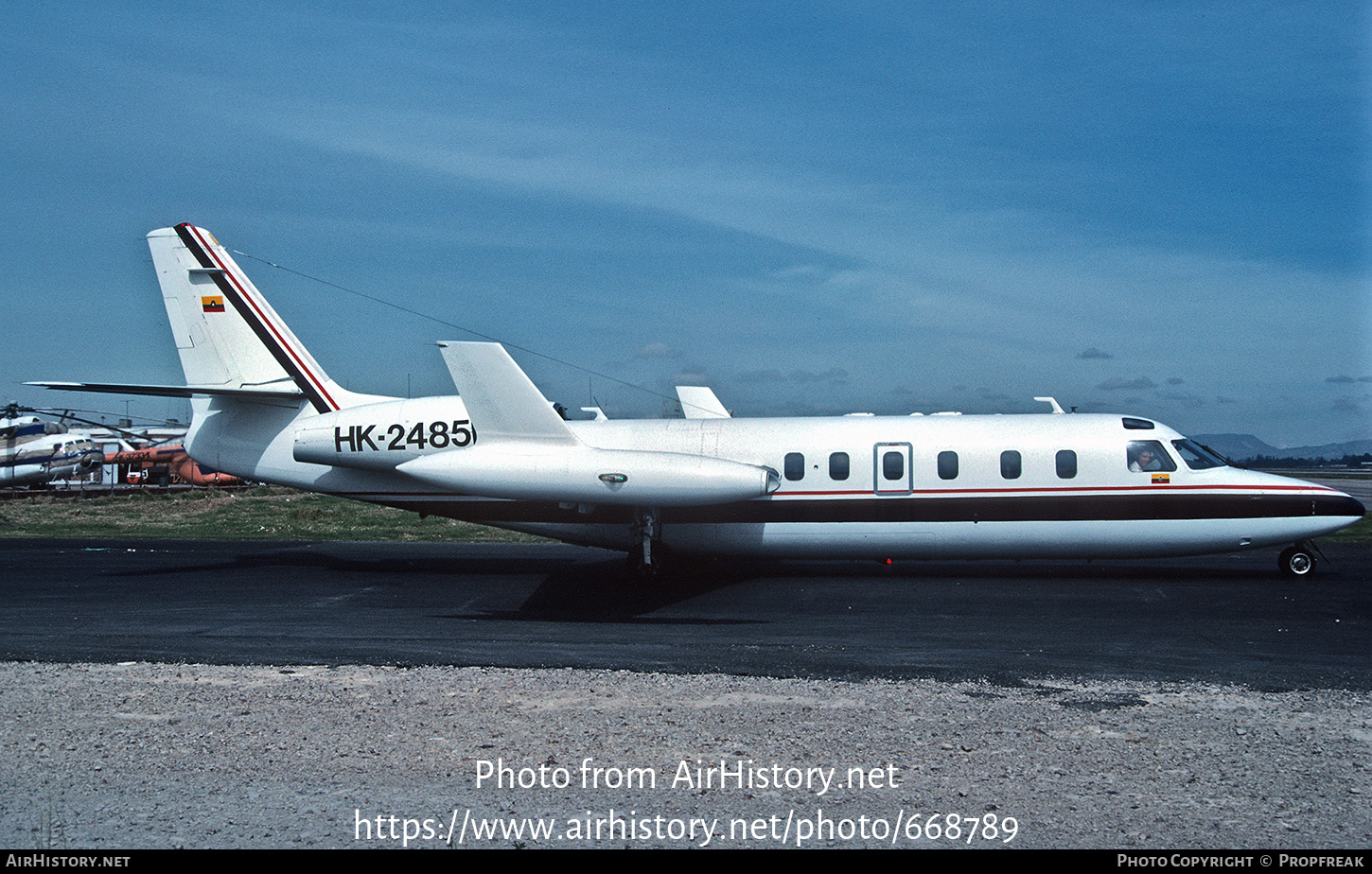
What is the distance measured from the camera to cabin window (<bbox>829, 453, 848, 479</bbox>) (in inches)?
677

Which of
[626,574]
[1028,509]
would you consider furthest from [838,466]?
[626,574]

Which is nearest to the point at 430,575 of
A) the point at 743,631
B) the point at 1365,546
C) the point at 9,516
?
the point at 743,631

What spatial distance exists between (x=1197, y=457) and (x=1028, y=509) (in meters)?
3.13

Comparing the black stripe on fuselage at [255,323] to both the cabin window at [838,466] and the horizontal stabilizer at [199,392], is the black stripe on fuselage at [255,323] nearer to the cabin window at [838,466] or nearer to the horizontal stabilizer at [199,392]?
the horizontal stabilizer at [199,392]

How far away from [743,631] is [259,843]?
760 centimetres

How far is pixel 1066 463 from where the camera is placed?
1689cm

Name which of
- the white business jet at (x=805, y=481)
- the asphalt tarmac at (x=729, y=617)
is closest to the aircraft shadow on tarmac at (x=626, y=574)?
the asphalt tarmac at (x=729, y=617)

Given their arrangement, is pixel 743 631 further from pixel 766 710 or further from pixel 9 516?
pixel 9 516

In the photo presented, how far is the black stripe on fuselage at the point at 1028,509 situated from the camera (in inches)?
662

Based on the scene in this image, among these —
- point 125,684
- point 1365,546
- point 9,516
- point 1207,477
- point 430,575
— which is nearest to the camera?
point 125,684

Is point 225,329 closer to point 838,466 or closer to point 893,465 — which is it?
point 838,466

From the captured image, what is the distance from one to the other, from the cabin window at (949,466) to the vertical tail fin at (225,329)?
1074 cm

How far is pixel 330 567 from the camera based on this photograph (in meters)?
19.8

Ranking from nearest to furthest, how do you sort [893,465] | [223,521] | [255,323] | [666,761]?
[666,761]
[893,465]
[255,323]
[223,521]
